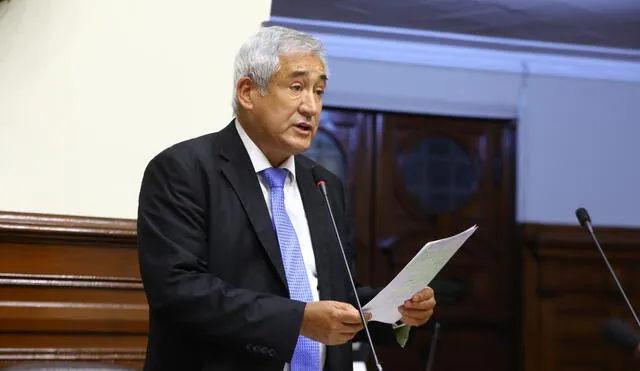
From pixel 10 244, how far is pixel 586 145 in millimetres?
5232

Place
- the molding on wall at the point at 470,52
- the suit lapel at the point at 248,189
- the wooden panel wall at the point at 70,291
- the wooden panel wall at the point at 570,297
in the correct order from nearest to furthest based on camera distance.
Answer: the suit lapel at the point at 248,189 → the wooden panel wall at the point at 70,291 → the molding on wall at the point at 470,52 → the wooden panel wall at the point at 570,297

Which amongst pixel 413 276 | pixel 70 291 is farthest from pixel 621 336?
pixel 70 291

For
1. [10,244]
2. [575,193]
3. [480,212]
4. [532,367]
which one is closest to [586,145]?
[575,193]

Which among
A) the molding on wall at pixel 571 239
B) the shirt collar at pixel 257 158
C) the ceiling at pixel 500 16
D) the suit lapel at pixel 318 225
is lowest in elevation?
the molding on wall at pixel 571 239

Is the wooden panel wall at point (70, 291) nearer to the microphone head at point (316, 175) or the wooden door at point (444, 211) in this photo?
the microphone head at point (316, 175)

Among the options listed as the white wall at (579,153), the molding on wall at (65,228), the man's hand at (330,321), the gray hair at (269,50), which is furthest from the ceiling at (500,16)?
the man's hand at (330,321)

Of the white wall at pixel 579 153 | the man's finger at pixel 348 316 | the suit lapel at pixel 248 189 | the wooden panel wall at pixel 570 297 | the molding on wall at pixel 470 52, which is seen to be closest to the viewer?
the man's finger at pixel 348 316

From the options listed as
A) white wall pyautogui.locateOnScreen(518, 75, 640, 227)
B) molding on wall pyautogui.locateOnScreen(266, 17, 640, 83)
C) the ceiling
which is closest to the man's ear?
the ceiling

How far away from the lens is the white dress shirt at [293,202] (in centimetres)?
180

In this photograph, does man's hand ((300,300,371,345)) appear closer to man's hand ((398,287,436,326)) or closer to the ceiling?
man's hand ((398,287,436,326))

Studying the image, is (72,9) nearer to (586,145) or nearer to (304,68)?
(304,68)

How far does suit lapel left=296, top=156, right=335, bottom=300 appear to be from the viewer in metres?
1.79

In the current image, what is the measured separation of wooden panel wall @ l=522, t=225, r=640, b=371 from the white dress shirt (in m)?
4.89

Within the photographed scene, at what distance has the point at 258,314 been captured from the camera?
1.59m
